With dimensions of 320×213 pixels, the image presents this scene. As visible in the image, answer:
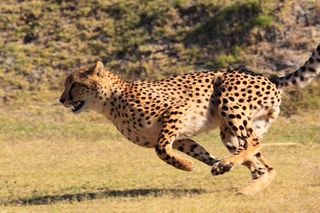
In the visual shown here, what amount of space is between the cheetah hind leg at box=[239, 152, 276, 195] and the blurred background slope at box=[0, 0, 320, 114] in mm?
9971

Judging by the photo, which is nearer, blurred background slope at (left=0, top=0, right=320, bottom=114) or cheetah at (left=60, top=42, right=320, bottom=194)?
cheetah at (left=60, top=42, right=320, bottom=194)

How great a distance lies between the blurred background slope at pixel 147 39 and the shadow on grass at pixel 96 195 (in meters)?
10.2

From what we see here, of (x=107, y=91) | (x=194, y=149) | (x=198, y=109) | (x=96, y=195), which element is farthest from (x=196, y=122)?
(x=96, y=195)

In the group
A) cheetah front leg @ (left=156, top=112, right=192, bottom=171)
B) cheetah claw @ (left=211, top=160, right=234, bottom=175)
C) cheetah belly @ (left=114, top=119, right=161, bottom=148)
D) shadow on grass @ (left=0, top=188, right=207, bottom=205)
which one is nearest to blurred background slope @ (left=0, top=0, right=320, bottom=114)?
shadow on grass @ (left=0, top=188, right=207, bottom=205)

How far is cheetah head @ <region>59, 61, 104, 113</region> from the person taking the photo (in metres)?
11.9

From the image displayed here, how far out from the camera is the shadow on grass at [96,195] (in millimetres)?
10883

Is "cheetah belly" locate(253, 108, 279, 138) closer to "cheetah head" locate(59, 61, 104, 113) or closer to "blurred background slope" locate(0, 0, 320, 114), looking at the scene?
"cheetah head" locate(59, 61, 104, 113)

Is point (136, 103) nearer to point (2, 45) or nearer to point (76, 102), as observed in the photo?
point (76, 102)

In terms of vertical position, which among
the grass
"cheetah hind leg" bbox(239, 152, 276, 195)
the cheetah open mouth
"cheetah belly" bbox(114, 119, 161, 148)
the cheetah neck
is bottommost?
the grass

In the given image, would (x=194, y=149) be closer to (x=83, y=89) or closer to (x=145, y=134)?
(x=145, y=134)

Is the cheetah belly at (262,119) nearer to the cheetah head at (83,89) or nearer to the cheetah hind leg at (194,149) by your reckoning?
the cheetah hind leg at (194,149)

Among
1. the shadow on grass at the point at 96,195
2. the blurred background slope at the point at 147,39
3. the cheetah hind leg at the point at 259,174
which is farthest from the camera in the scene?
the blurred background slope at the point at 147,39

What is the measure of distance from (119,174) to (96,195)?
2.41m

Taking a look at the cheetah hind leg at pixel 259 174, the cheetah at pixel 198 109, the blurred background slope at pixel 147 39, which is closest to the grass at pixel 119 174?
Result: the cheetah hind leg at pixel 259 174
